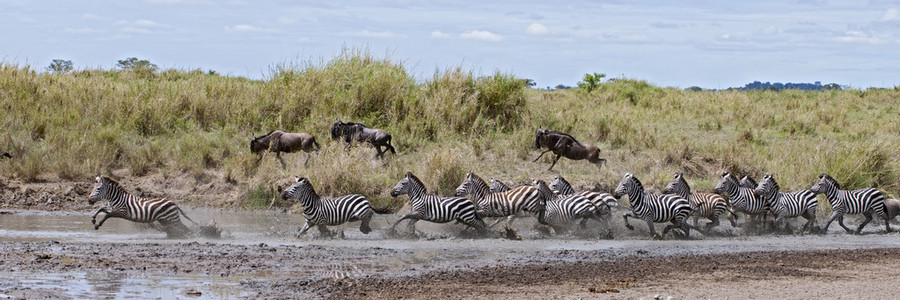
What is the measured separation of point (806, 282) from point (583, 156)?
8.47m

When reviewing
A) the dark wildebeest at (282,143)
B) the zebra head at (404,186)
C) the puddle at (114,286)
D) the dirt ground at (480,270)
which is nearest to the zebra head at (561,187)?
the zebra head at (404,186)

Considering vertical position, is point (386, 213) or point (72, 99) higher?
point (72, 99)

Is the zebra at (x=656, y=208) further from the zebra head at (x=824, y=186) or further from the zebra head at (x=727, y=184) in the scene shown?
the zebra head at (x=824, y=186)

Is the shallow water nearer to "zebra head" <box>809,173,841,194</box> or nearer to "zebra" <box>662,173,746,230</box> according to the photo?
"zebra" <box>662,173,746,230</box>

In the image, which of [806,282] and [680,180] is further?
[680,180]

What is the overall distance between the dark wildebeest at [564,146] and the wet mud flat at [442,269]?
500 cm

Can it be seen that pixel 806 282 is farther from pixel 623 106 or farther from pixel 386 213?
pixel 623 106

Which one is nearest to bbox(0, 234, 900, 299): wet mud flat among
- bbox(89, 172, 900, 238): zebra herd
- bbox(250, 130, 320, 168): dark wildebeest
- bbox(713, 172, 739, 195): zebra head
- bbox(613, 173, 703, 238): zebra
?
bbox(89, 172, 900, 238): zebra herd

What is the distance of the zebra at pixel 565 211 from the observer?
1296 centimetres

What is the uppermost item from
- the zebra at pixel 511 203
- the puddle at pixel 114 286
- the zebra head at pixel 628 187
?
the zebra head at pixel 628 187

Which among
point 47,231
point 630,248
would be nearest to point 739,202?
point 630,248

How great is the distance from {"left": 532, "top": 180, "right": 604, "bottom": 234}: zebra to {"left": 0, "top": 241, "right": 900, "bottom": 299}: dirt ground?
130 centimetres

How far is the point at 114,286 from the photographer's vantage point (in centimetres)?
869

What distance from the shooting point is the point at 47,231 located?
12.7m
